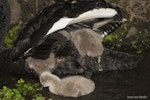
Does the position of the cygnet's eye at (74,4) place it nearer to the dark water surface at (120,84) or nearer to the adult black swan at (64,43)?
the adult black swan at (64,43)

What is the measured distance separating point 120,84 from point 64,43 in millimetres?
752

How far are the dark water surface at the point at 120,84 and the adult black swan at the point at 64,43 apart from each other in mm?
122

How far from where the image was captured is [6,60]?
573 cm

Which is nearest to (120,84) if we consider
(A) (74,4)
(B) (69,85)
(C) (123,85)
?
(C) (123,85)

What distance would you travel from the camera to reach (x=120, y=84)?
5316mm

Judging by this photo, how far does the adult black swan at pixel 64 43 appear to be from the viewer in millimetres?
5133

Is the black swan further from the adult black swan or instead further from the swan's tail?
the swan's tail

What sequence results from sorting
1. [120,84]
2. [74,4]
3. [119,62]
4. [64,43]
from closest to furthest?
[74,4]
[120,84]
[64,43]
[119,62]

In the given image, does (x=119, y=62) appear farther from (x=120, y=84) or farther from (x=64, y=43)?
(x=64, y=43)

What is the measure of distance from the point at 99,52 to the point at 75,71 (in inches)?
13.9

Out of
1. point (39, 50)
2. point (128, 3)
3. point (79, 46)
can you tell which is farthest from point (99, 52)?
point (128, 3)

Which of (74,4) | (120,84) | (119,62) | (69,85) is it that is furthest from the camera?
Answer: (119,62)

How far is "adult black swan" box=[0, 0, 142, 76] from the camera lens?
202 inches

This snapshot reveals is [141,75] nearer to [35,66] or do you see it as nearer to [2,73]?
[35,66]
